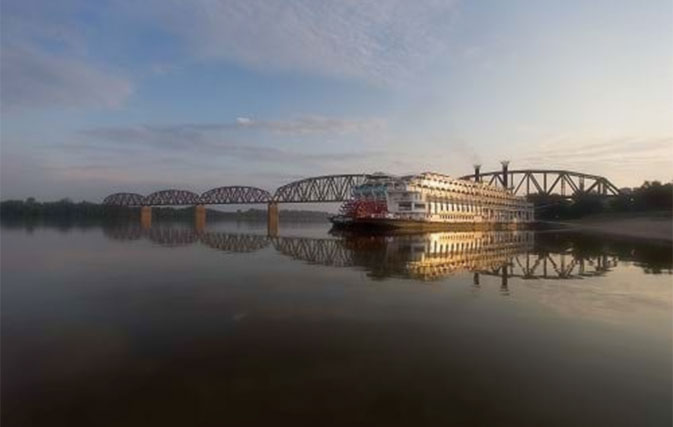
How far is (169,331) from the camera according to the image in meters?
13.8

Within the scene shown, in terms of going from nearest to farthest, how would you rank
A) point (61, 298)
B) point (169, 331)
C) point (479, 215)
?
point (169, 331) < point (61, 298) < point (479, 215)

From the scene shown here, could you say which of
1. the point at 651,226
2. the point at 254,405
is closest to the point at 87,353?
the point at 254,405

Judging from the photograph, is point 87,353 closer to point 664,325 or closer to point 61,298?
point 61,298

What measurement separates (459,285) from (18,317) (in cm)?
1736

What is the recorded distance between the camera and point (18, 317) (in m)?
15.3

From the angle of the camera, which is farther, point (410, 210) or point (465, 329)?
point (410, 210)

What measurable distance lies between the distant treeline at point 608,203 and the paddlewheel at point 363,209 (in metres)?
71.6

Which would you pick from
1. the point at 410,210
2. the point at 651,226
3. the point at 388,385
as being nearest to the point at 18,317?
the point at 388,385

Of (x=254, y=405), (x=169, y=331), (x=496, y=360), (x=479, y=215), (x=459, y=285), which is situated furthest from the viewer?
(x=479, y=215)

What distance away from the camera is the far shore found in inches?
2812

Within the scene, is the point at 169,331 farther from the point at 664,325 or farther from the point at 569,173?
the point at 569,173

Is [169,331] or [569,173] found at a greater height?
[569,173]

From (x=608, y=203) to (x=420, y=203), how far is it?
88287 mm

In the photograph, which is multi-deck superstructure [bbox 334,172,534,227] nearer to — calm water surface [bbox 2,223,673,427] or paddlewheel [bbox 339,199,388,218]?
paddlewheel [bbox 339,199,388,218]
